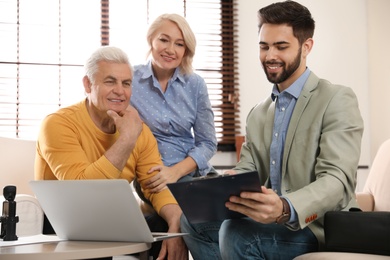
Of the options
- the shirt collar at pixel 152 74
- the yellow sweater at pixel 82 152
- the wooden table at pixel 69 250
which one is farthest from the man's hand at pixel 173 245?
the shirt collar at pixel 152 74

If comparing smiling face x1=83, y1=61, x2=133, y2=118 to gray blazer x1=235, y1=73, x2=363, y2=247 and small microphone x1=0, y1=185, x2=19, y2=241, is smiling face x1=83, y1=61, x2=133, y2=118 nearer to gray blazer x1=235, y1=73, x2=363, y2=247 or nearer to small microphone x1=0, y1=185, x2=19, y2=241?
gray blazer x1=235, y1=73, x2=363, y2=247

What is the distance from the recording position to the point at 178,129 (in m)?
3.11

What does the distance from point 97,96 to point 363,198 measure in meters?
1.33

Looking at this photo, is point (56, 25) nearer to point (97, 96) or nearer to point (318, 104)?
point (97, 96)

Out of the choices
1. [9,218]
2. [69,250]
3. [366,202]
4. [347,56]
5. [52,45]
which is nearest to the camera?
[69,250]

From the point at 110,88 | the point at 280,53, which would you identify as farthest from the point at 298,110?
the point at 110,88

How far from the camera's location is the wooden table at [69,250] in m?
1.72

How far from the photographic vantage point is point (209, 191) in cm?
187

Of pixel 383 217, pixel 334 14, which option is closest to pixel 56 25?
pixel 334 14

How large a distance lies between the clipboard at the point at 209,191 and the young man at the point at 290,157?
3 centimetres

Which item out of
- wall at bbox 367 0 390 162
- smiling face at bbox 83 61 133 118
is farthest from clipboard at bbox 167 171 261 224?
wall at bbox 367 0 390 162

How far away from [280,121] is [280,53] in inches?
9.3

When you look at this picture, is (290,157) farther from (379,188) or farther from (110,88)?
(379,188)

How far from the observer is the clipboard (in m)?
A: 1.81
